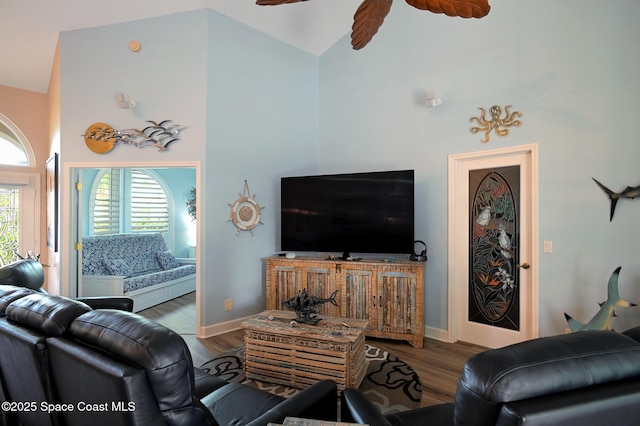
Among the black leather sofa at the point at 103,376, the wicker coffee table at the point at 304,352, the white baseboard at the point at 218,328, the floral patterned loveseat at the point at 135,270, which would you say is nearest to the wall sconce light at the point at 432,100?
the wicker coffee table at the point at 304,352

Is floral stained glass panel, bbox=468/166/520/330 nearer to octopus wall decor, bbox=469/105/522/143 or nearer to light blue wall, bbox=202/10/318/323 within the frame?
octopus wall decor, bbox=469/105/522/143

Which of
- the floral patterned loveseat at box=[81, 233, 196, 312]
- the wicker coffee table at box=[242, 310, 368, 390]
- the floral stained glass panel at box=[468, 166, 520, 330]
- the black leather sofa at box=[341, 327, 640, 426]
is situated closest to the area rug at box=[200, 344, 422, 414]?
the wicker coffee table at box=[242, 310, 368, 390]

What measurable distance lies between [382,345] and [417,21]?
3.81 meters

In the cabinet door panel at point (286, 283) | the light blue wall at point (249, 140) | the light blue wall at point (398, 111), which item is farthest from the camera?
the cabinet door panel at point (286, 283)

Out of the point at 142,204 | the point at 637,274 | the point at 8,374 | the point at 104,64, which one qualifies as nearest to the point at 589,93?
the point at 637,274

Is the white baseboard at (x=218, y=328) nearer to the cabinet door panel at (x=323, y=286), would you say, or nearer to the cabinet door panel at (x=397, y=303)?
the cabinet door panel at (x=323, y=286)

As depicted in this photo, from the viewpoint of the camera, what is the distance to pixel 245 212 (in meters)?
4.30

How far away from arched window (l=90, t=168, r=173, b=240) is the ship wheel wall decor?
3.05 m

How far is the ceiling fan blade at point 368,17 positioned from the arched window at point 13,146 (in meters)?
5.23

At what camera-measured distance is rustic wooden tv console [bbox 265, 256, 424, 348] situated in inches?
145

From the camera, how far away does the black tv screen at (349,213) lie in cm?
385

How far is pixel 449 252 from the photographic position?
151 inches

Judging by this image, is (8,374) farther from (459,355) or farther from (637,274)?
(637,274)

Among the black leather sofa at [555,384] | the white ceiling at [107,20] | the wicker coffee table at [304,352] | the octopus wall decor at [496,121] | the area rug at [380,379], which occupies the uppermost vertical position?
the white ceiling at [107,20]
